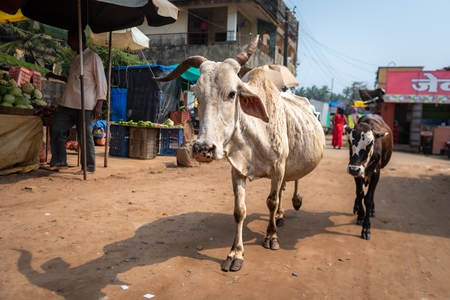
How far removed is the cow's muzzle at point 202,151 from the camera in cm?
270

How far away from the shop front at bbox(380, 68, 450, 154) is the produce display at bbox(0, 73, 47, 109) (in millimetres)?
15991

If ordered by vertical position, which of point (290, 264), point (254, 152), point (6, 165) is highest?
point (254, 152)

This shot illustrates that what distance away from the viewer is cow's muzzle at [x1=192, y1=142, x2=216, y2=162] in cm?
270

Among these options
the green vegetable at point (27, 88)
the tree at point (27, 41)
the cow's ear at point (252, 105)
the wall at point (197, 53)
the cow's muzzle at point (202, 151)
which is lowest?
the cow's muzzle at point (202, 151)

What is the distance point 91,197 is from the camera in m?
5.13

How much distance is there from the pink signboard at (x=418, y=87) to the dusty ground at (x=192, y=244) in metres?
12.3

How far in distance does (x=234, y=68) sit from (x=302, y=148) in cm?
154

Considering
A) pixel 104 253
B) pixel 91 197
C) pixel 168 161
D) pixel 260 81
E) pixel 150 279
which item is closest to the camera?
pixel 150 279

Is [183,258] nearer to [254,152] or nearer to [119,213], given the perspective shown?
[254,152]

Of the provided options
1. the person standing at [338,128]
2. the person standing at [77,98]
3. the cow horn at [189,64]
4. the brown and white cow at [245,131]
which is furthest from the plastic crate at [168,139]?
the person standing at [338,128]

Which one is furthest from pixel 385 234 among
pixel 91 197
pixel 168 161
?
pixel 168 161

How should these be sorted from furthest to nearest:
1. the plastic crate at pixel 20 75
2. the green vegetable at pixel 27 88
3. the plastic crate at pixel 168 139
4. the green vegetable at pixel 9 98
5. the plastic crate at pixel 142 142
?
1. the plastic crate at pixel 168 139
2. the plastic crate at pixel 142 142
3. the plastic crate at pixel 20 75
4. the green vegetable at pixel 27 88
5. the green vegetable at pixel 9 98

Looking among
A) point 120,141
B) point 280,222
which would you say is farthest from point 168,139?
point 280,222

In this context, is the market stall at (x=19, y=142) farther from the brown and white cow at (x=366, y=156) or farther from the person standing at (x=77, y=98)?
the brown and white cow at (x=366, y=156)
